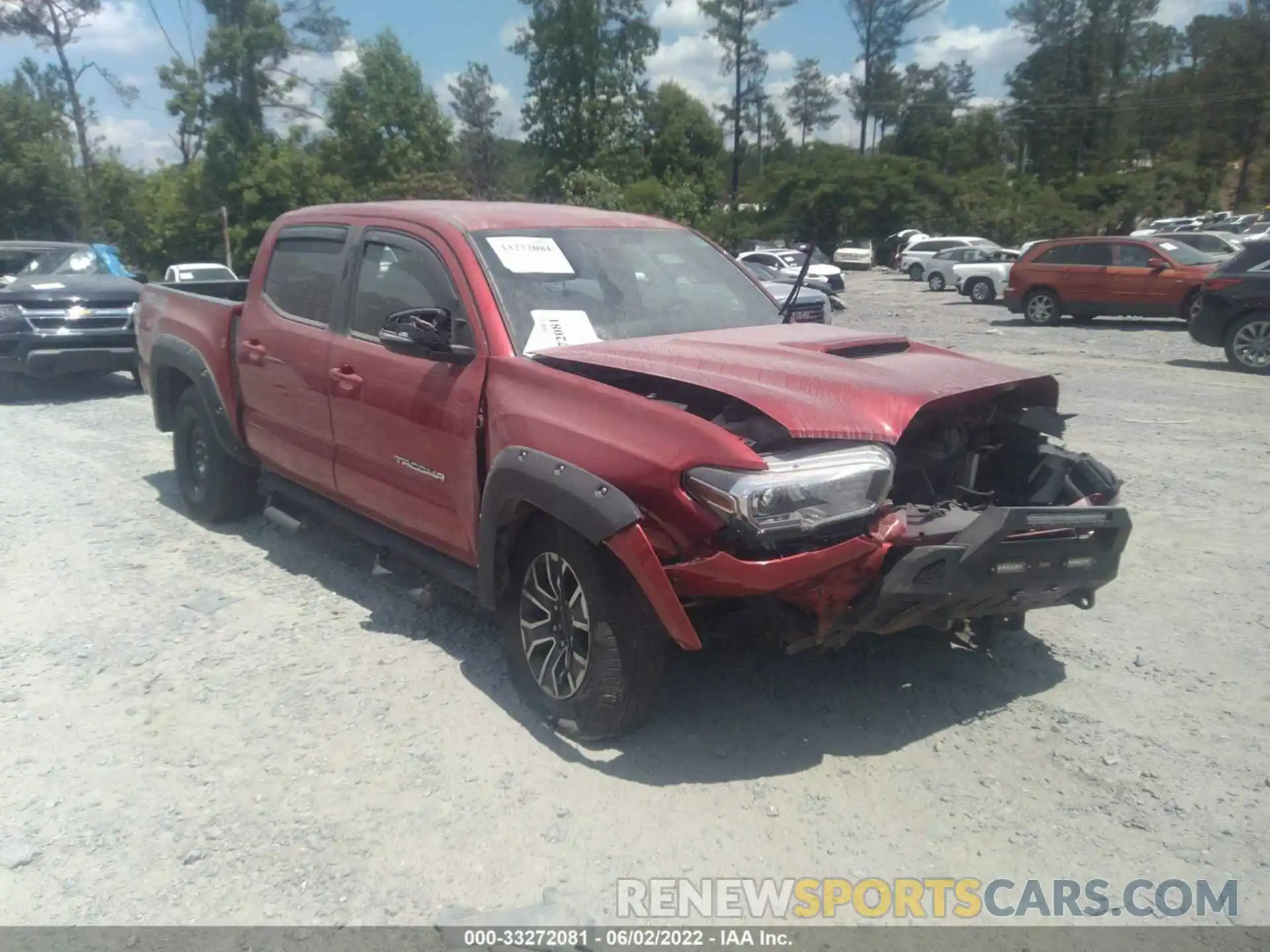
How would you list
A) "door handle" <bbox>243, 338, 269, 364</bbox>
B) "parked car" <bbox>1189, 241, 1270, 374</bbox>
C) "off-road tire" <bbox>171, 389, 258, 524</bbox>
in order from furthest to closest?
"parked car" <bbox>1189, 241, 1270, 374</bbox> → "off-road tire" <bbox>171, 389, 258, 524</bbox> → "door handle" <bbox>243, 338, 269, 364</bbox>

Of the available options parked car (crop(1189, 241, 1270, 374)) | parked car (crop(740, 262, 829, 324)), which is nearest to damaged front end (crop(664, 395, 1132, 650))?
parked car (crop(740, 262, 829, 324))

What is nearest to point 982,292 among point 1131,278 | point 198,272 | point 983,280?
point 983,280

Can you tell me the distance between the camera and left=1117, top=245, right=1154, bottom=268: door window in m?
19.3

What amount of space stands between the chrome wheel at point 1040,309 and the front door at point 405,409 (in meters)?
18.2

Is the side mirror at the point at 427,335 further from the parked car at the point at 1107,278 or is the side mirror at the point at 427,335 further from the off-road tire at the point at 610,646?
the parked car at the point at 1107,278

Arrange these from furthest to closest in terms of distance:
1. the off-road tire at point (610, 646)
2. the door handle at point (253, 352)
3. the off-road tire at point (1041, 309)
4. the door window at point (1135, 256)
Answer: the off-road tire at point (1041, 309) < the door window at point (1135, 256) < the door handle at point (253, 352) < the off-road tire at point (610, 646)

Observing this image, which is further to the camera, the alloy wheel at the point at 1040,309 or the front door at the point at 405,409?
the alloy wheel at the point at 1040,309

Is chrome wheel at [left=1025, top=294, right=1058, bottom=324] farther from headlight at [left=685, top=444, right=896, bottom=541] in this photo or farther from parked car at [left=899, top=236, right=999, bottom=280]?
headlight at [left=685, top=444, right=896, bottom=541]

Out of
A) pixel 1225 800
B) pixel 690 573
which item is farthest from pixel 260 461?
pixel 1225 800

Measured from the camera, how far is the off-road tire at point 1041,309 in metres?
20.6

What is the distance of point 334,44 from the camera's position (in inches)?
1741

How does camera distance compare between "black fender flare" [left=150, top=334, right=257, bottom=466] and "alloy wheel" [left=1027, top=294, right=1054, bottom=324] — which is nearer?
"black fender flare" [left=150, top=334, right=257, bottom=466]

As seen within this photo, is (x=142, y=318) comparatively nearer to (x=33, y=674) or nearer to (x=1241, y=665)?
(x=33, y=674)

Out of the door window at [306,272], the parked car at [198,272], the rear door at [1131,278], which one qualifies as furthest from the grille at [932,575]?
the parked car at [198,272]
